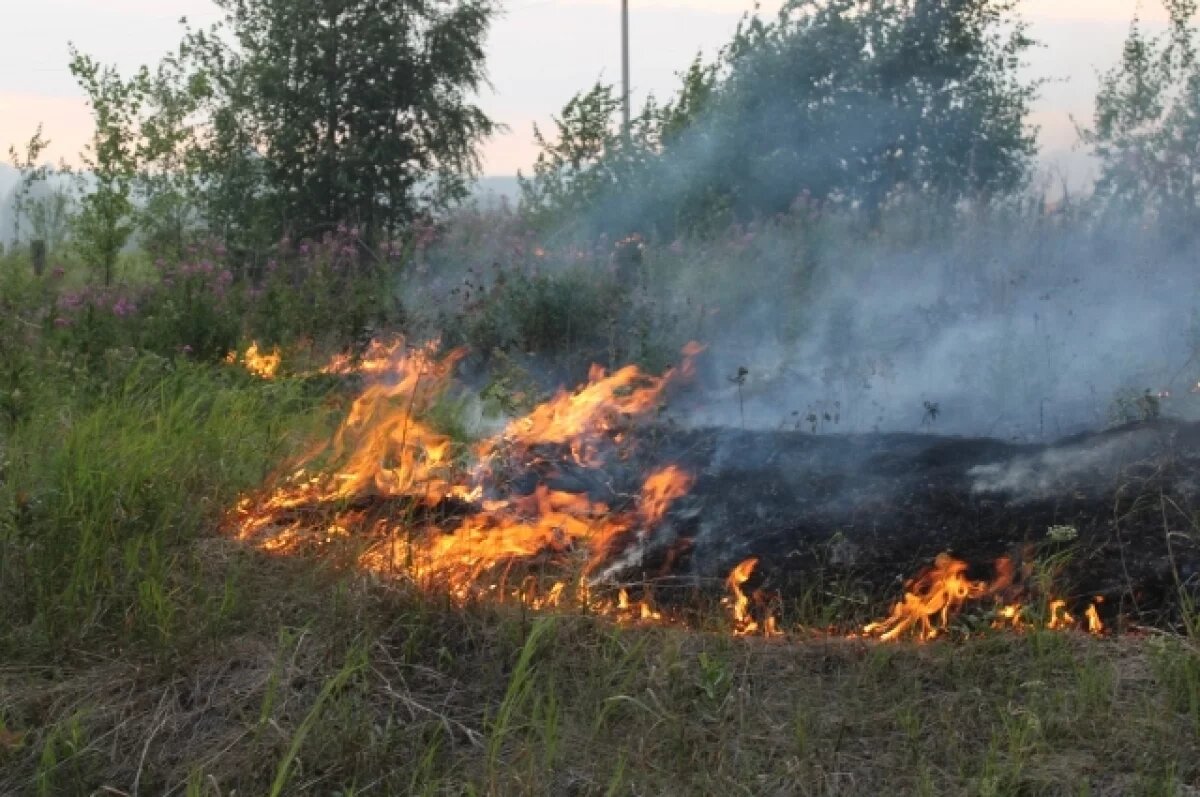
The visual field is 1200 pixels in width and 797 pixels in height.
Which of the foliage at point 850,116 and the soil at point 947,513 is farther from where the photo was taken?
the foliage at point 850,116

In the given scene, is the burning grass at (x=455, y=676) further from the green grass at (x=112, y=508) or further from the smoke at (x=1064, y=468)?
the smoke at (x=1064, y=468)

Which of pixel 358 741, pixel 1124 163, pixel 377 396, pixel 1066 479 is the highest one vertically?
pixel 1124 163

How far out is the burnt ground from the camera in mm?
3631

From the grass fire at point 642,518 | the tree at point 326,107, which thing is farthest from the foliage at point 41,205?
the grass fire at point 642,518

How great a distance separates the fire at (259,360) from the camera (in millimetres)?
6936

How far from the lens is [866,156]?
12.7 metres

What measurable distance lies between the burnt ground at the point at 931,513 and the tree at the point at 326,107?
33.4 ft

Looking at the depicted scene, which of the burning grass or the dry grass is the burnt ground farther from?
the dry grass

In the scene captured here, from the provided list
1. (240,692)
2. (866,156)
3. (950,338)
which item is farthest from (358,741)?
(866,156)

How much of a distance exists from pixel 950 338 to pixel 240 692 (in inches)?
175

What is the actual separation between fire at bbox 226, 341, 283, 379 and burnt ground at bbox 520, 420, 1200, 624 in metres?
2.98

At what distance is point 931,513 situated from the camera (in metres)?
4.03

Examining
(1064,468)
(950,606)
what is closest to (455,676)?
(950,606)

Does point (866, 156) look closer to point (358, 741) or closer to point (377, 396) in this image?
point (377, 396)
